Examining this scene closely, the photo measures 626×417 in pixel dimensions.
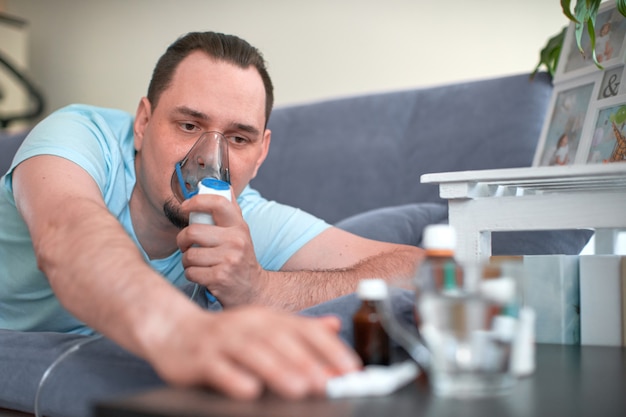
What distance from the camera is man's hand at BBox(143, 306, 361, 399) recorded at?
0.57 m

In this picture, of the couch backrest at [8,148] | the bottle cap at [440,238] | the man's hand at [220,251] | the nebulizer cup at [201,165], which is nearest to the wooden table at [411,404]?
the bottle cap at [440,238]

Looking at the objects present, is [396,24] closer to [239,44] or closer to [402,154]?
[402,154]

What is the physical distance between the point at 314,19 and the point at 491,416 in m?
2.55

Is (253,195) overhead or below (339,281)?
overhead

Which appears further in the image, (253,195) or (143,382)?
Result: (253,195)

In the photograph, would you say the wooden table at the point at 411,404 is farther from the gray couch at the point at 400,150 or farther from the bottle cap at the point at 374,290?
the gray couch at the point at 400,150

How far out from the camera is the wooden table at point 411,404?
0.55m

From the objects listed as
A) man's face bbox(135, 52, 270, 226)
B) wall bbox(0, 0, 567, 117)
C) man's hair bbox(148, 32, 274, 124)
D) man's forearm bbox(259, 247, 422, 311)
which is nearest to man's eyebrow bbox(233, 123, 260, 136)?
man's face bbox(135, 52, 270, 226)

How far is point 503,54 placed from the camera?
8.02 feet

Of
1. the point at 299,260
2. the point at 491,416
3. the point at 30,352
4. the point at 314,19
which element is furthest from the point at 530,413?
the point at 314,19

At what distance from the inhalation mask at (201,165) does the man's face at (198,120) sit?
3 cm

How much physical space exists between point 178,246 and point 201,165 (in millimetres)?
162

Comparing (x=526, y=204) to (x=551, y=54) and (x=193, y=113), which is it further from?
(x=551, y=54)

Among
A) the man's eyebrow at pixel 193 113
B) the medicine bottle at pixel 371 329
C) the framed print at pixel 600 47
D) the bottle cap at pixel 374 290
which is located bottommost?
the medicine bottle at pixel 371 329
